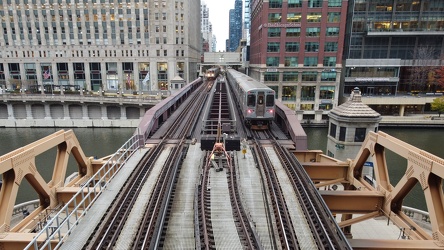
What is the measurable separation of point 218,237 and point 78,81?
75648 mm

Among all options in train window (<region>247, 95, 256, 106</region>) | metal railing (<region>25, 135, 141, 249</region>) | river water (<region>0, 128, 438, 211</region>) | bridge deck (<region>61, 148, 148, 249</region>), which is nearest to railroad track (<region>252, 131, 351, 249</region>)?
bridge deck (<region>61, 148, 148, 249</region>)

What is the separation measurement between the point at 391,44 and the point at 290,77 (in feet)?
67.6

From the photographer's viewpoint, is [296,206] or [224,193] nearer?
[296,206]

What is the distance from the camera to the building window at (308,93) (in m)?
52.1

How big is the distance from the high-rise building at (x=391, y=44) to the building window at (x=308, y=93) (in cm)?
699

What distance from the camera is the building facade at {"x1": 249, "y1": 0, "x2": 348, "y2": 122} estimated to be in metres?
49.6

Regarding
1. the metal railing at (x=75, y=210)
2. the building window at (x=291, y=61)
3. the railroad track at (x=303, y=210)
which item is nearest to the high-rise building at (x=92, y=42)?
the building window at (x=291, y=61)

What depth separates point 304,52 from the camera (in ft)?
168

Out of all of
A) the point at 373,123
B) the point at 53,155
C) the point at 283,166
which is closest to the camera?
the point at 283,166

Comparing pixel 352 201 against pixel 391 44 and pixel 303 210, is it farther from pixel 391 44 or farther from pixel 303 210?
pixel 391 44

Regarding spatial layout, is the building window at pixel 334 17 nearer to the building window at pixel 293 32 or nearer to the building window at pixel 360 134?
the building window at pixel 293 32

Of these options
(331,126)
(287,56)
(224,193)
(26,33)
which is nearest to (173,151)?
(224,193)

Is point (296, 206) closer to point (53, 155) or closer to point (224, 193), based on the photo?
point (224, 193)

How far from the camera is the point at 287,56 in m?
51.7
